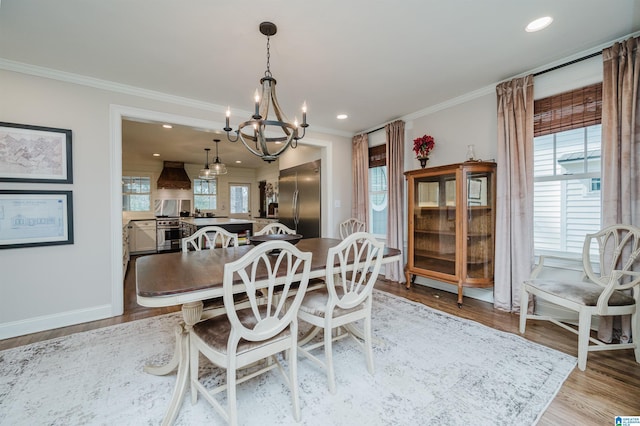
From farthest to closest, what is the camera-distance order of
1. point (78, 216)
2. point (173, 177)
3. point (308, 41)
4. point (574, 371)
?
point (173, 177) < point (78, 216) < point (308, 41) < point (574, 371)

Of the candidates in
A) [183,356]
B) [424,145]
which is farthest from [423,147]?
[183,356]

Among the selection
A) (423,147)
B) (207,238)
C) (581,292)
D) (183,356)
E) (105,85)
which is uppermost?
(105,85)

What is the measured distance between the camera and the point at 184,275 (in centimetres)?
154

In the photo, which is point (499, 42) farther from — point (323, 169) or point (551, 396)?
point (323, 169)

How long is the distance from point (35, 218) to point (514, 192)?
469 centimetres

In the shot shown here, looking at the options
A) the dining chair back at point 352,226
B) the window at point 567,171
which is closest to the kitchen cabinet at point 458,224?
the window at point 567,171

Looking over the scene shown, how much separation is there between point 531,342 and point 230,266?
8.16 ft

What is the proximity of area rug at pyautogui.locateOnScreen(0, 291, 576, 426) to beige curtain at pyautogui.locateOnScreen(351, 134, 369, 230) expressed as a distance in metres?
2.46

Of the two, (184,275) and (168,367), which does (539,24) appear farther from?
(168,367)

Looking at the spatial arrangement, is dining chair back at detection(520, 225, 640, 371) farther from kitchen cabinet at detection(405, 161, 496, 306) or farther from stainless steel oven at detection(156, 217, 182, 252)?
stainless steel oven at detection(156, 217, 182, 252)

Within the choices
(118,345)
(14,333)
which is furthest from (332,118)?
(14,333)

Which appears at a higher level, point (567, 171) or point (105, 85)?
point (105, 85)

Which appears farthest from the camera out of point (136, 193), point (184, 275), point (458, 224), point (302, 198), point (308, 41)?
point (136, 193)

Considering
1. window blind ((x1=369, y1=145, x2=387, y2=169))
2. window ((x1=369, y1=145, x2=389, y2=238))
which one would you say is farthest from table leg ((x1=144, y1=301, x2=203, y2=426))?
window blind ((x1=369, y1=145, x2=387, y2=169))
